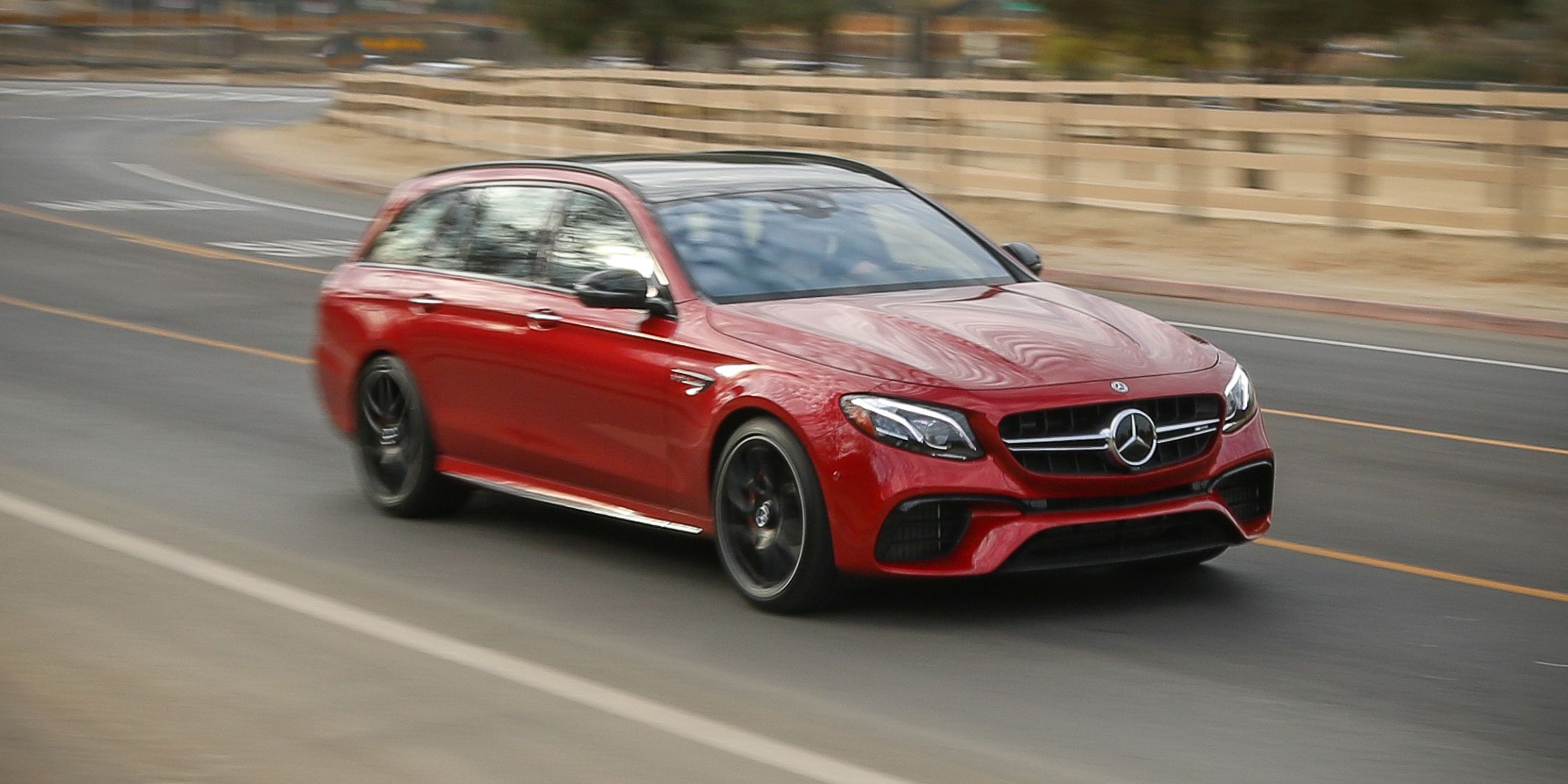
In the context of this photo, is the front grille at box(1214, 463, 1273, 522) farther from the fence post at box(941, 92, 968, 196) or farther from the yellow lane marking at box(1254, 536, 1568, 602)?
the fence post at box(941, 92, 968, 196)

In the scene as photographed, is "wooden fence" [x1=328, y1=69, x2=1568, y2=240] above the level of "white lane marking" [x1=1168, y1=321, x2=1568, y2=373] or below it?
above

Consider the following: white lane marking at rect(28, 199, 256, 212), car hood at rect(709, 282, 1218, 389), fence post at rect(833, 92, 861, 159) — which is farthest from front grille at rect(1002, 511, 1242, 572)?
white lane marking at rect(28, 199, 256, 212)

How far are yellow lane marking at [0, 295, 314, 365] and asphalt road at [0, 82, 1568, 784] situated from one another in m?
2.04

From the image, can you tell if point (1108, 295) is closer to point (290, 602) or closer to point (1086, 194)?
point (1086, 194)

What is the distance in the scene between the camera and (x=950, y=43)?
243 feet

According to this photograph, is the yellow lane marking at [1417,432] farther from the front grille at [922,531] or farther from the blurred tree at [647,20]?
the blurred tree at [647,20]

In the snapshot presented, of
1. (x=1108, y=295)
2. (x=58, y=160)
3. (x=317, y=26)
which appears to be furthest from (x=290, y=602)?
(x=317, y=26)

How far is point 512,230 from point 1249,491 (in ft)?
10.3

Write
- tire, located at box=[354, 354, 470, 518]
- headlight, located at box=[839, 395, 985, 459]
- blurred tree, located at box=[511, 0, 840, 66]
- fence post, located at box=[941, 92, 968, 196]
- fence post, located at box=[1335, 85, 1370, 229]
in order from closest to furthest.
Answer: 1. headlight, located at box=[839, 395, 985, 459]
2. tire, located at box=[354, 354, 470, 518]
3. fence post, located at box=[1335, 85, 1370, 229]
4. fence post, located at box=[941, 92, 968, 196]
5. blurred tree, located at box=[511, 0, 840, 66]

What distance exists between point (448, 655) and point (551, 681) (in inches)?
19.3

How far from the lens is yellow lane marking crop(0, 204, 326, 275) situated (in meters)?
20.7

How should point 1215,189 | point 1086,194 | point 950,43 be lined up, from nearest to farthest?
1. point 1215,189
2. point 1086,194
3. point 950,43

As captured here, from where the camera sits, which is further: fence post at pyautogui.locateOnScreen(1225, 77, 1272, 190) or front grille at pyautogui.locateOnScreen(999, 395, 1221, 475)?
fence post at pyautogui.locateOnScreen(1225, 77, 1272, 190)

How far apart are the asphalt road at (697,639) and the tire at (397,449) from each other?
15 centimetres
